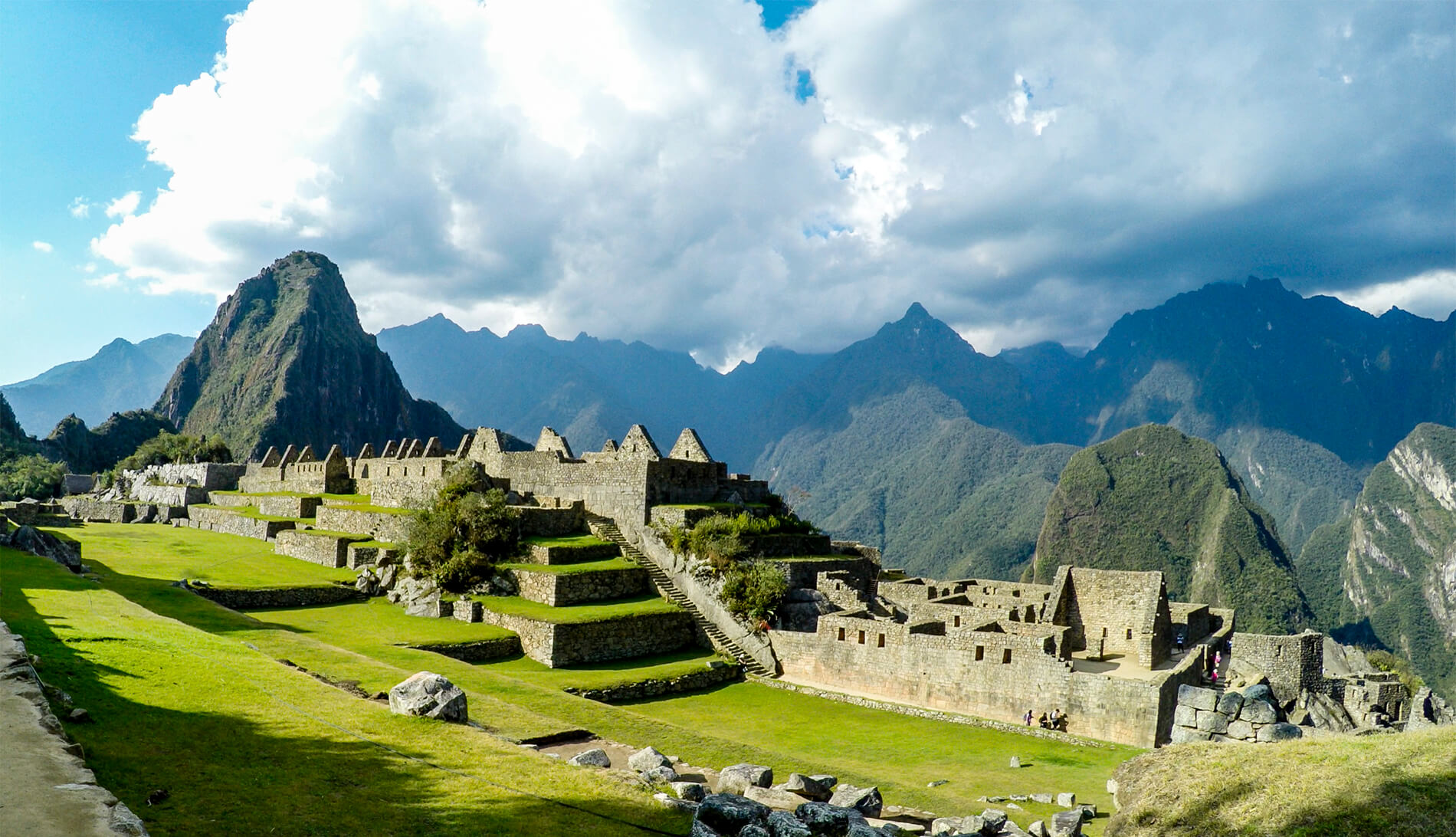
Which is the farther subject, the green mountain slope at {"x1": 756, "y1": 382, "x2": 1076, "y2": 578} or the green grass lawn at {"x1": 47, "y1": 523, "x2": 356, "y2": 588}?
the green mountain slope at {"x1": 756, "y1": 382, "x2": 1076, "y2": 578}

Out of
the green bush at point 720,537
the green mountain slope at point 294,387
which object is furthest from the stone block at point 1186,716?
the green mountain slope at point 294,387

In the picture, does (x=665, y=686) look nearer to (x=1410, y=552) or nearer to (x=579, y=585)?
(x=579, y=585)

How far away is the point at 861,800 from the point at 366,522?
24399mm

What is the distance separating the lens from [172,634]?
1378 cm

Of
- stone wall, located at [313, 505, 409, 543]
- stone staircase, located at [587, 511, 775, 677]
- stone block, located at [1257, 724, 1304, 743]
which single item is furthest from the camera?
stone wall, located at [313, 505, 409, 543]

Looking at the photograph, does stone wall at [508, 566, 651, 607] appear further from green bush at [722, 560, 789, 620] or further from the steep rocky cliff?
the steep rocky cliff

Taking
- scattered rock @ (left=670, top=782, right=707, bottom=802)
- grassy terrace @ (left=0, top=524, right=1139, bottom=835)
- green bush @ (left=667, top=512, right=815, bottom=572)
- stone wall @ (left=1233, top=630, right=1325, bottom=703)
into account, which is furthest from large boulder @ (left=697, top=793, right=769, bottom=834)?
stone wall @ (left=1233, top=630, right=1325, bottom=703)

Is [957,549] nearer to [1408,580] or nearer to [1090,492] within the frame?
[1090,492]

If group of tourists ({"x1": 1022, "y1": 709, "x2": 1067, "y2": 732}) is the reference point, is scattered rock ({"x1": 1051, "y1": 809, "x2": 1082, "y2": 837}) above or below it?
above

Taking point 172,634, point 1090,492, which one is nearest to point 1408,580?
point 1090,492

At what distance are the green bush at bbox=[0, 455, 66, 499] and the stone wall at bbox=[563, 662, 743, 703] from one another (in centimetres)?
5264

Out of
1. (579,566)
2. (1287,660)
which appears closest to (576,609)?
(579,566)

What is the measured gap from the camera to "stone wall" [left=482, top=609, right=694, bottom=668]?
68.3 feet

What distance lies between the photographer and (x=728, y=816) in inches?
320
